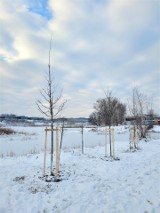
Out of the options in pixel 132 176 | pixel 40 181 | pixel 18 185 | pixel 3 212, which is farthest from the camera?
pixel 132 176

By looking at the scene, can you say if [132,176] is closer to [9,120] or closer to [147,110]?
[147,110]

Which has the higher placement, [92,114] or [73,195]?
[92,114]

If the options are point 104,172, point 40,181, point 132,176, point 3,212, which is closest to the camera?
point 3,212

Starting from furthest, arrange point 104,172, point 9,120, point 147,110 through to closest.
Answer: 1. point 9,120
2. point 147,110
3. point 104,172

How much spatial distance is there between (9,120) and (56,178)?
6031cm

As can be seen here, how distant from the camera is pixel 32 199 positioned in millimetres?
6145

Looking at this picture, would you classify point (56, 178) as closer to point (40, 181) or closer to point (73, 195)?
point (40, 181)

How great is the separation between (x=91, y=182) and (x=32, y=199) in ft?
6.48

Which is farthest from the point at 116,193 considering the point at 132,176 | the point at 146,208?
the point at 132,176

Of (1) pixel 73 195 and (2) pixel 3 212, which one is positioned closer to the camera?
(2) pixel 3 212

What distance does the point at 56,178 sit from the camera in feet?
25.6

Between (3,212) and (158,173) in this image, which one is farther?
(158,173)

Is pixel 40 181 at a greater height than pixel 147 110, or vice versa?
pixel 147 110

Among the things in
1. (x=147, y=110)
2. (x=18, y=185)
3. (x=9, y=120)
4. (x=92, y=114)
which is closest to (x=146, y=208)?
(x=18, y=185)
